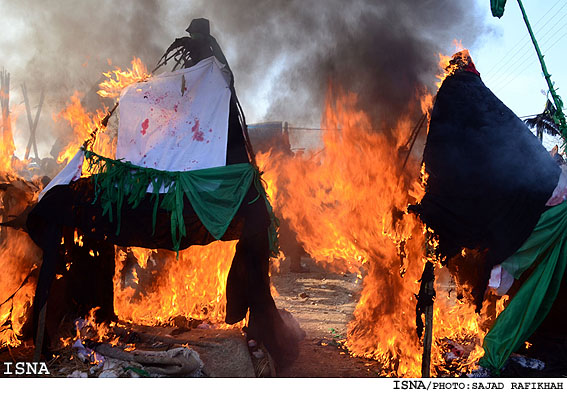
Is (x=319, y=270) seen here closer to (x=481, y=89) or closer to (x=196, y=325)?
(x=196, y=325)

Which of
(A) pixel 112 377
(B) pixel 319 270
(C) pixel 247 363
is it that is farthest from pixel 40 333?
(B) pixel 319 270

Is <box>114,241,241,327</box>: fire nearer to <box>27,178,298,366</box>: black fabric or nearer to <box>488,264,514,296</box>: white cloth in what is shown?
<box>27,178,298,366</box>: black fabric

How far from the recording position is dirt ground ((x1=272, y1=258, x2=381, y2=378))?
653cm

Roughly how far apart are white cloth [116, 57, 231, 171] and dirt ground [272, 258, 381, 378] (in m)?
3.65

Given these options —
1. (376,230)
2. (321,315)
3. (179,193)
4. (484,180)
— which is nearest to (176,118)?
(179,193)

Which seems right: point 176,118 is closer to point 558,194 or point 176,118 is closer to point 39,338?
point 39,338

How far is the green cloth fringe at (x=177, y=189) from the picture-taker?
17.7 feet

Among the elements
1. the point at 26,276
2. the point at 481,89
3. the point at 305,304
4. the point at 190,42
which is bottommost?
the point at 305,304

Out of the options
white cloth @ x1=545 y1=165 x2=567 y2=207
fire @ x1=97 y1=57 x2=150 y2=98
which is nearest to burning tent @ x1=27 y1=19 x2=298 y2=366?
fire @ x1=97 y1=57 x2=150 y2=98

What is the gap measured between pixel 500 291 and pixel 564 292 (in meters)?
0.87

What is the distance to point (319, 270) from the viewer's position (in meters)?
17.5

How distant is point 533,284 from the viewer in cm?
505

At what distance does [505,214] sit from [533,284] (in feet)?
3.06

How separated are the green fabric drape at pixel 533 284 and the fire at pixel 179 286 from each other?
4.78m
